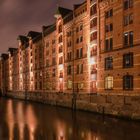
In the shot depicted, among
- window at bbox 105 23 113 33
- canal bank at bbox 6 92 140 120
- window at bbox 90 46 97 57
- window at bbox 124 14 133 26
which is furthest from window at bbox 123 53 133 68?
window at bbox 90 46 97 57

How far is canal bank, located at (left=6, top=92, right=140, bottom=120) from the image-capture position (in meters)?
32.9

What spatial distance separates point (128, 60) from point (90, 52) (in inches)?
436

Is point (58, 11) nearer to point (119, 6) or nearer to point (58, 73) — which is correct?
point (58, 73)

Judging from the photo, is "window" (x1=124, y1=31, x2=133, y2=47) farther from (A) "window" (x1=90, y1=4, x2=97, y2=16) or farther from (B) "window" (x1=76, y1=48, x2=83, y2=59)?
(B) "window" (x1=76, y1=48, x2=83, y2=59)

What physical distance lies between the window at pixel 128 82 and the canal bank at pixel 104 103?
4.24 feet

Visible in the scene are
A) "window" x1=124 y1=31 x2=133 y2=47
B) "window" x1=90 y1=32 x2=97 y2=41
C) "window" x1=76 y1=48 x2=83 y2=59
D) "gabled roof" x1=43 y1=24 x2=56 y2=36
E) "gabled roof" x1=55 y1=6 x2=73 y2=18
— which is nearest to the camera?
"window" x1=124 y1=31 x2=133 y2=47

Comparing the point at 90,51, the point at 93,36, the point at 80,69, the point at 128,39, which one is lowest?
A: the point at 80,69

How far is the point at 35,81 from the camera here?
242 feet

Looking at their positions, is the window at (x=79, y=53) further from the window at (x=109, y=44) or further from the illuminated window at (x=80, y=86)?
the window at (x=109, y=44)

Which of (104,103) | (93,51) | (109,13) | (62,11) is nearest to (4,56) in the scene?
(62,11)

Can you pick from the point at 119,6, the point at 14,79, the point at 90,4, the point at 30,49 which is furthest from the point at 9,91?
the point at 119,6

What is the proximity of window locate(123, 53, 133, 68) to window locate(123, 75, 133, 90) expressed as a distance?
1.58 m

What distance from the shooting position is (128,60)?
34.9m

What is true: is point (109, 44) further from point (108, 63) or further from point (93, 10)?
point (93, 10)
